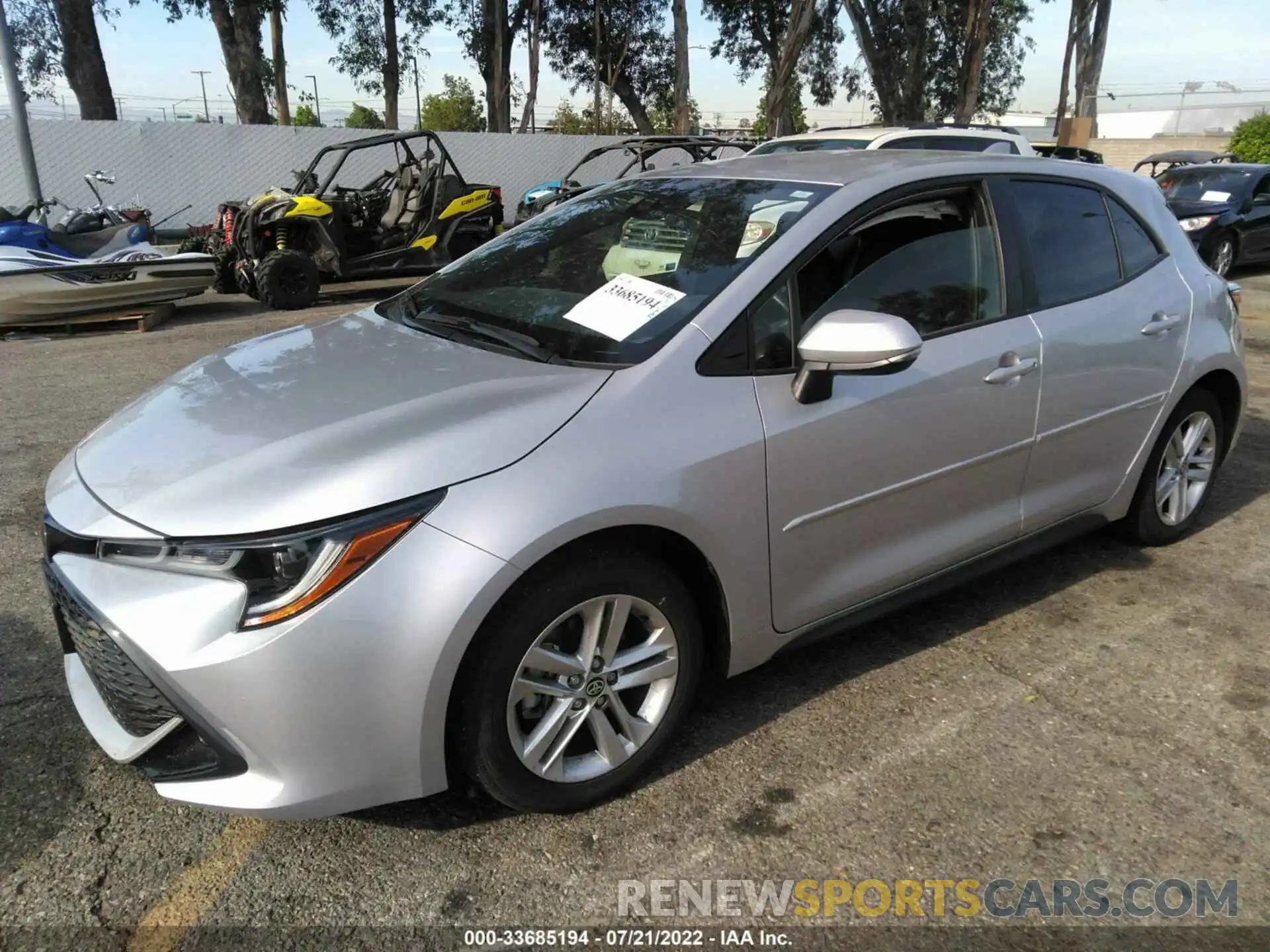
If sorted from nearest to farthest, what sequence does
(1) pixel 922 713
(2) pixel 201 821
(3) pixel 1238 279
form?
(2) pixel 201 821, (1) pixel 922 713, (3) pixel 1238 279

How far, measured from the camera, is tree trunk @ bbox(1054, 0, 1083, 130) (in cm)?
3662

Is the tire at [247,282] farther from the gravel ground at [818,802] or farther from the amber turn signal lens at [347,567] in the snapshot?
the amber turn signal lens at [347,567]

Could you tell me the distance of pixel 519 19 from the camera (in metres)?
29.0

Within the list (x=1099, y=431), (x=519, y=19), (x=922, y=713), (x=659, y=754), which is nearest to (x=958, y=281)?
(x=1099, y=431)

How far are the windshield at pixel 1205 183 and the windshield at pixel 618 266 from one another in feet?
42.0

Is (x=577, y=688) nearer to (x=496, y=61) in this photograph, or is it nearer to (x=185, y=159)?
(x=185, y=159)

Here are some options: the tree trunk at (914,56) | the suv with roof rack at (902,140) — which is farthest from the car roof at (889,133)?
the tree trunk at (914,56)

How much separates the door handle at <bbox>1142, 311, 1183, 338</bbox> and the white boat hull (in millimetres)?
8955

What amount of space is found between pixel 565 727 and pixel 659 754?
41cm

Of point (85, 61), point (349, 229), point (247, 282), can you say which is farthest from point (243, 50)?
point (247, 282)

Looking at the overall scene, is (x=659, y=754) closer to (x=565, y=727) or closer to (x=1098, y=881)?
(x=565, y=727)

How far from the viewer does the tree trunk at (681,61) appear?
21.1m

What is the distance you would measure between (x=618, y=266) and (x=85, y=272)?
8.09 metres

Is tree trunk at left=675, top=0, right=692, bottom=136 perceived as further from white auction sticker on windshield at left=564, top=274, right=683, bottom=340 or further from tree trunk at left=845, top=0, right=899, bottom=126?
white auction sticker on windshield at left=564, top=274, right=683, bottom=340
